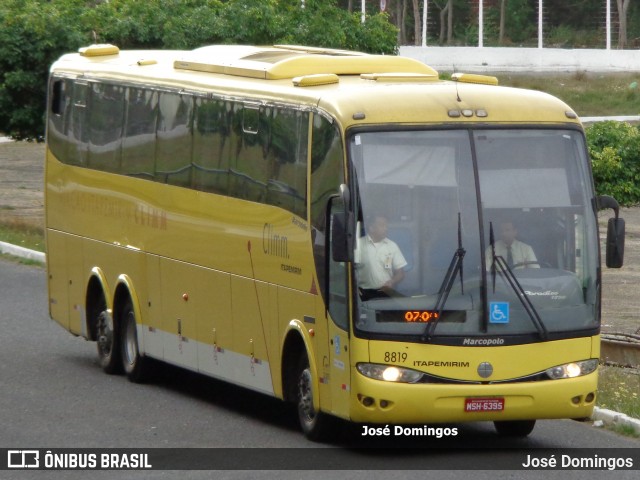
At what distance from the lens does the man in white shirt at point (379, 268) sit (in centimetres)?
1147

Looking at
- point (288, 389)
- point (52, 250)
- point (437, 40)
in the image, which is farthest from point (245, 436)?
point (437, 40)

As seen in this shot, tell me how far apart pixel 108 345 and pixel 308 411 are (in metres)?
4.87

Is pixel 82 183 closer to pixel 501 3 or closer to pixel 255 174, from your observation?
pixel 255 174

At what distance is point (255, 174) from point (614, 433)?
368 centimetres

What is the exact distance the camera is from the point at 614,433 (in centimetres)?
1310

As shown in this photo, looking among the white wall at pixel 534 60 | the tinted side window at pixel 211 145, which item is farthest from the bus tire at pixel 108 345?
the white wall at pixel 534 60

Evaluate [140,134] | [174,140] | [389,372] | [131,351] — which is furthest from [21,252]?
[389,372]

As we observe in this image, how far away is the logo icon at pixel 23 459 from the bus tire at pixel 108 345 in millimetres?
4725

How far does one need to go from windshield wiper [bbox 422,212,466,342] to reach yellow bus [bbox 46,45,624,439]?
0.03 ft

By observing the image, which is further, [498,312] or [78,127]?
[78,127]

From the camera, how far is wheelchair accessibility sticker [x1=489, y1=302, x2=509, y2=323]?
11484 millimetres

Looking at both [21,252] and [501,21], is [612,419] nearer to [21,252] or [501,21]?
[21,252]

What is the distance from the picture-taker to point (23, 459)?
11594mm

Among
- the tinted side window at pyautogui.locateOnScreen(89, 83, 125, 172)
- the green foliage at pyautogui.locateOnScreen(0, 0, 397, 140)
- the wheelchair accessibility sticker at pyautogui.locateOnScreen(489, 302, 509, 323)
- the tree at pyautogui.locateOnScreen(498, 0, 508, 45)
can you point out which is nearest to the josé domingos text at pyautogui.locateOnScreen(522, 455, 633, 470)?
the wheelchair accessibility sticker at pyautogui.locateOnScreen(489, 302, 509, 323)
